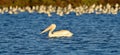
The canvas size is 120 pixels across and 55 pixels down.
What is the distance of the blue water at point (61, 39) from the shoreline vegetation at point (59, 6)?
4.19 meters

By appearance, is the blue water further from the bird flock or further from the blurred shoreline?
the blurred shoreline

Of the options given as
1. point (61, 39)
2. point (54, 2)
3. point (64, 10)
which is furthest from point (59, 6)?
point (61, 39)

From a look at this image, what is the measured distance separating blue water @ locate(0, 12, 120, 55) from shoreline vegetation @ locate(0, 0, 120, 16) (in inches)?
165

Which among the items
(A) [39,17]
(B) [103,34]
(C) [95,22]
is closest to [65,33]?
(B) [103,34]

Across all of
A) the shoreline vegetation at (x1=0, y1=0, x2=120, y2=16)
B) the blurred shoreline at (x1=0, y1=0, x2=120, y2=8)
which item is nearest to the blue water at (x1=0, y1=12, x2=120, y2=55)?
the shoreline vegetation at (x1=0, y1=0, x2=120, y2=16)

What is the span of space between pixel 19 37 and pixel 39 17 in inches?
544

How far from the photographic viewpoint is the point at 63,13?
4469 centimetres

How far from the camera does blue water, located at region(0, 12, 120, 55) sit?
2289 centimetres

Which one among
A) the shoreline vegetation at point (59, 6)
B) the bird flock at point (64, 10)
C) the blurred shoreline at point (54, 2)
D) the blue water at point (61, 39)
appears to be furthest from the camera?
the blurred shoreline at point (54, 2)

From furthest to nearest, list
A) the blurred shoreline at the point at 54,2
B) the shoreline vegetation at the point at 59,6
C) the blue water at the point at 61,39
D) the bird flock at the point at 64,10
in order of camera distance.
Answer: the blurred shoreline at the point at 54,2, the shoreline vegetation at the point at 59,6, the bird flock at the point at 64,10, the blue water at the point at 61,39

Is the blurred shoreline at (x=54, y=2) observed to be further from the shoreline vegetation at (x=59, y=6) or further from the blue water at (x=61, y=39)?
the blue water at (x=61, y=39)

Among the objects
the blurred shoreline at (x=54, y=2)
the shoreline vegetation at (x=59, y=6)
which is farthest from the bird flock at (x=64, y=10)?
the blurred shoreline at (x=54, y=2)

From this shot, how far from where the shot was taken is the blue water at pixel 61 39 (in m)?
22.9

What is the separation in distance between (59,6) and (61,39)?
22258 millimetres
